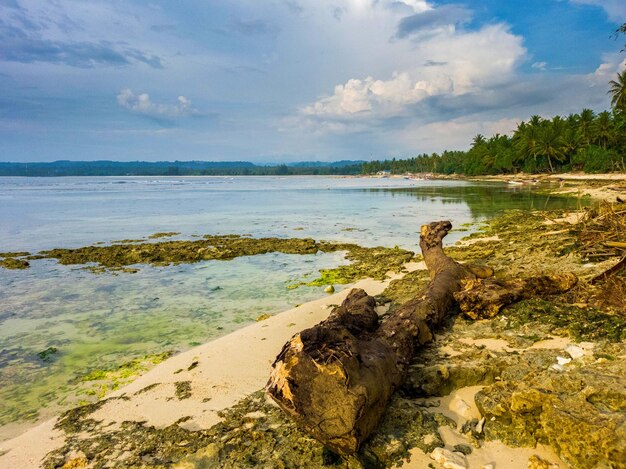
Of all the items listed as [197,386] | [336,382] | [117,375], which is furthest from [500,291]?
[117,375]

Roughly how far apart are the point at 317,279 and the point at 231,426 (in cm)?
724

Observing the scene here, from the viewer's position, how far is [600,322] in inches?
203

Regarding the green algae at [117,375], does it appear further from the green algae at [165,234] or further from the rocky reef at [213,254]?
the green algae at [165,234]

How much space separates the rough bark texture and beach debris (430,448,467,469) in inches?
125

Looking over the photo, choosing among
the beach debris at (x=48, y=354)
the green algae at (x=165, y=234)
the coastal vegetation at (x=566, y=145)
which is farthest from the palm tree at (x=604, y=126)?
the beach debris at (x=48, y=354)

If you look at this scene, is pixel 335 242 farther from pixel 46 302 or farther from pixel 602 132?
pixel 602 132

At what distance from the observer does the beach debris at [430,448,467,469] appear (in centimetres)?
319

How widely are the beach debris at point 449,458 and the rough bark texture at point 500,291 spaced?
316 centimetres

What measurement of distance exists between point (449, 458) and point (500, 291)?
140 inches

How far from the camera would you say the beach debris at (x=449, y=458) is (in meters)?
3.19

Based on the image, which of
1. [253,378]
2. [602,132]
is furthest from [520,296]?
[602,132]

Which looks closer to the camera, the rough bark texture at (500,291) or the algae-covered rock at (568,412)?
the algae-covered rock at (568,412)

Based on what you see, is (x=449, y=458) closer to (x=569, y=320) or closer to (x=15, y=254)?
(x=569, y=320)

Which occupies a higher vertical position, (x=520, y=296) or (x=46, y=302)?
(x=520, y=296)
